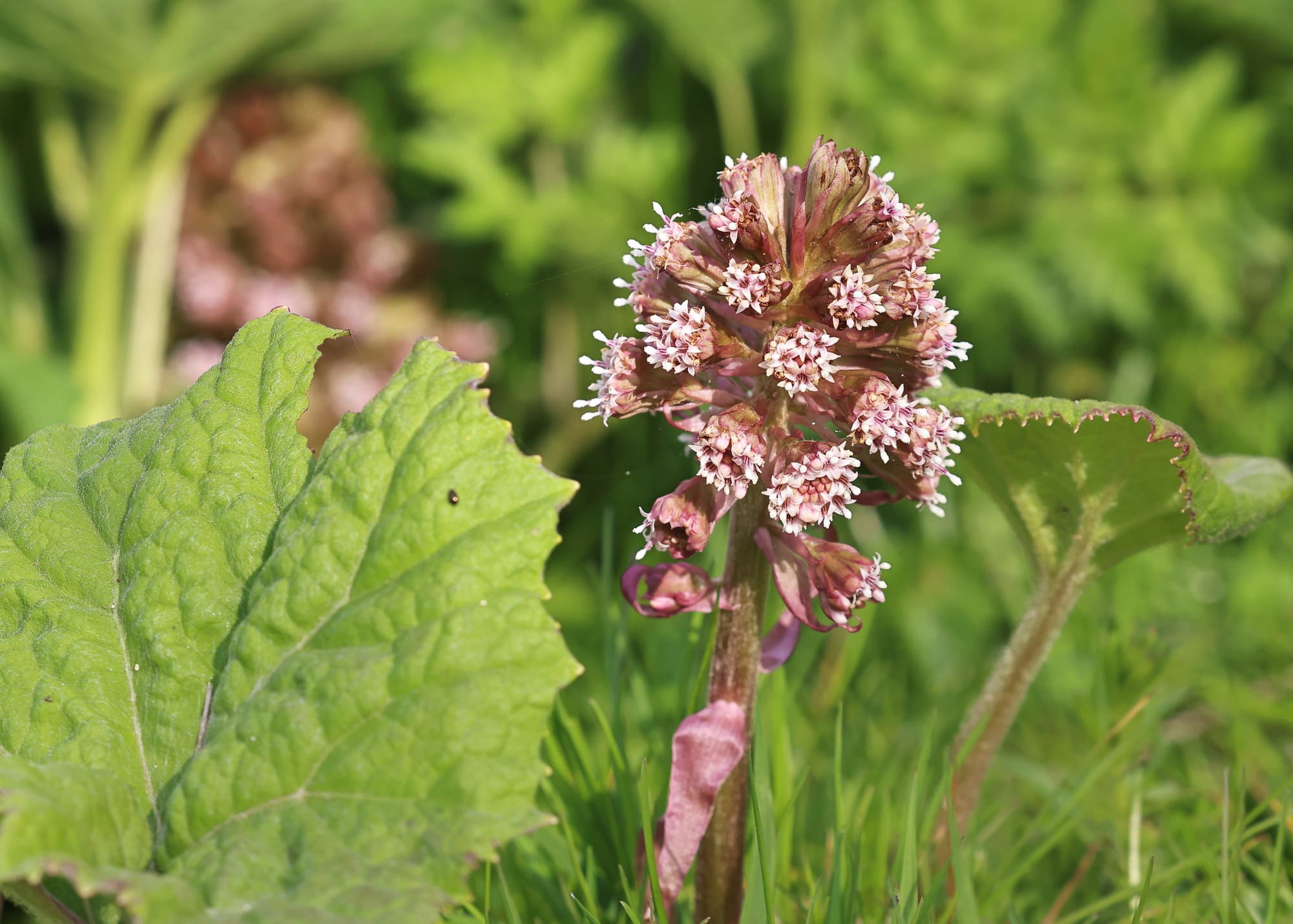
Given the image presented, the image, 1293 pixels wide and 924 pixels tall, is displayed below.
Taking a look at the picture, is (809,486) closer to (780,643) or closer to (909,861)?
(780,643)

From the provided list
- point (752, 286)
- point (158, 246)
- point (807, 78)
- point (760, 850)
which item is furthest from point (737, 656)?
point (158, 246)

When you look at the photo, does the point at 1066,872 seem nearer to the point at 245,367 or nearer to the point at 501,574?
the point at 501,574

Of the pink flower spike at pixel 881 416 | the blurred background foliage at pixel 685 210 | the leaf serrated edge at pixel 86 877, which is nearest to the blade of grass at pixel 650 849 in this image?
the pink flower spike at pixel 881 416

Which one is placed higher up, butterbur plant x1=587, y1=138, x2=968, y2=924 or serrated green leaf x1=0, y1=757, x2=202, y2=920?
butterbur plant x1=587, y1=138, x2=968, y2=924

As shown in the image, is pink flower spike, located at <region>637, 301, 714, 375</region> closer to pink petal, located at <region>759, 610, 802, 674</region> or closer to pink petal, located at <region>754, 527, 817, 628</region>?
pink petal, located at <region>754, 527, 817, 628</region>

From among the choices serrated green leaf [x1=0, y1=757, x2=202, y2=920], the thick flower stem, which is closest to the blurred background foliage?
the thick flower stem
